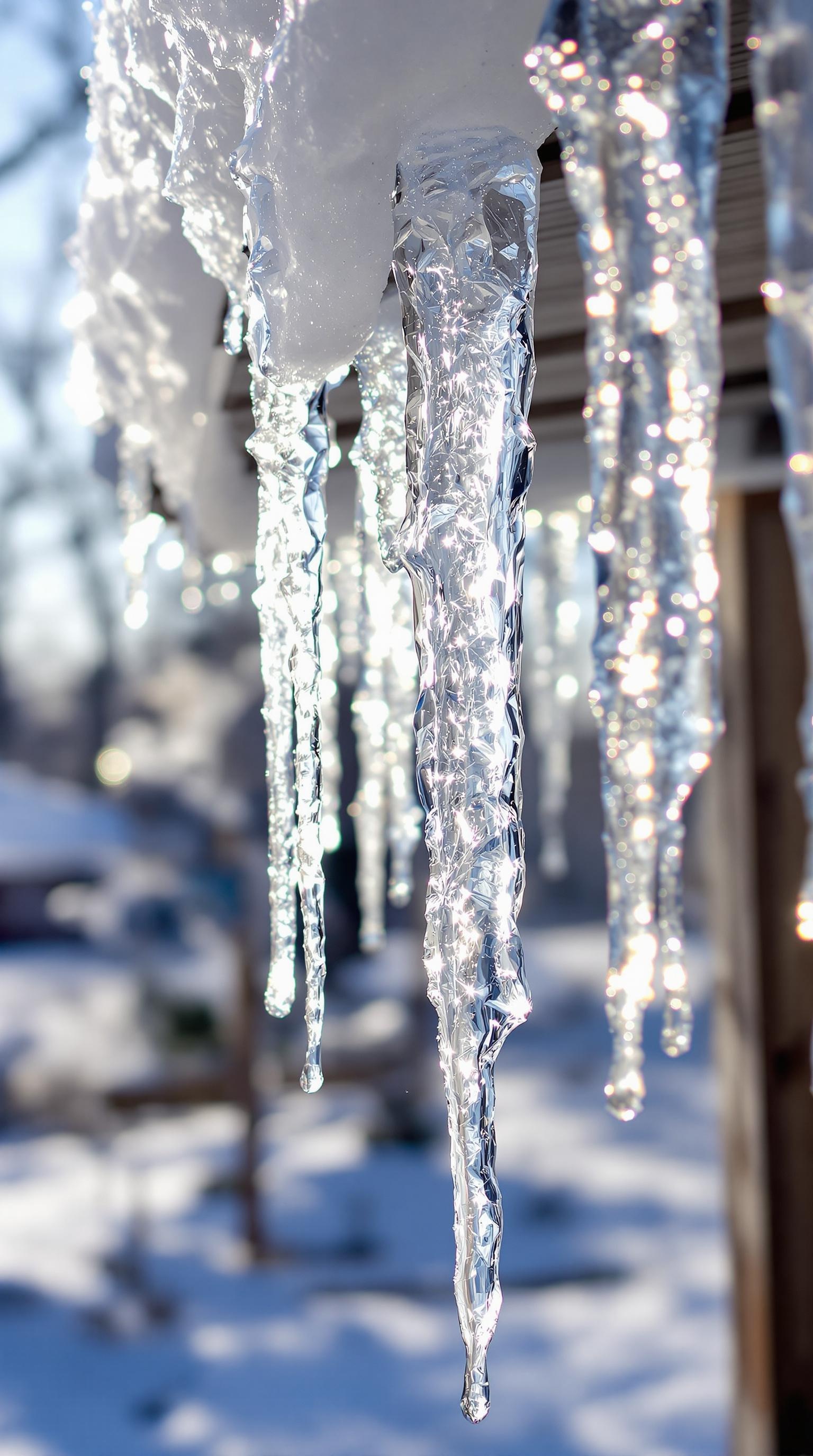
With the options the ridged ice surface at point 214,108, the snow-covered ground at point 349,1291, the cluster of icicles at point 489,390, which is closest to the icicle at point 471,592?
the cluster of icicles at point 489,390

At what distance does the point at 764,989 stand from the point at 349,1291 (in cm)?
315

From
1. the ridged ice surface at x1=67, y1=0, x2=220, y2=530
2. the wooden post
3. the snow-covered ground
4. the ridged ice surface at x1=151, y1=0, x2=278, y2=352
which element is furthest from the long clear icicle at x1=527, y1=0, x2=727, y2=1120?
the snow-covered ground

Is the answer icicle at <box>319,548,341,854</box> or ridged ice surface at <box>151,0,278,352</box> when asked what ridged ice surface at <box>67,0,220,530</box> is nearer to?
ridged ice surface at <box>151,0,278,352</box>

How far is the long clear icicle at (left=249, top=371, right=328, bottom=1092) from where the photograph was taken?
0.66m

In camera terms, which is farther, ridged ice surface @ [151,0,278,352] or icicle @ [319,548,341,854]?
icicle @ [319,548,341,854]

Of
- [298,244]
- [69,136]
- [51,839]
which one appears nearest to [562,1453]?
[298,244]

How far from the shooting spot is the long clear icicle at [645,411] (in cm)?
40

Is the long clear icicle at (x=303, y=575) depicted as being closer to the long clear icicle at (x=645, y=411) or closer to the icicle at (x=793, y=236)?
the long clear icicle at (x=645, y=411)

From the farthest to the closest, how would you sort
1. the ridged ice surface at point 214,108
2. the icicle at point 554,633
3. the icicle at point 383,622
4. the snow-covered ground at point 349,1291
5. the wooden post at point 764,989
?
1. the snow-covered ground at point 349,1291
2. the icicle at point 554,633
3. the wooden post at point 764,989
4. the icicle at point 383,622
5. the ridged ice surface at point 214,108

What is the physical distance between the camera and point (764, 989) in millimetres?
1770

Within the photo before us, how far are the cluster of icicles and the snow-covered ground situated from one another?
9.91 ft

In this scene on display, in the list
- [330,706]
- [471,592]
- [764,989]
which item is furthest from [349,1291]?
[471,592]

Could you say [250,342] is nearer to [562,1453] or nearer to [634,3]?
[634,3]

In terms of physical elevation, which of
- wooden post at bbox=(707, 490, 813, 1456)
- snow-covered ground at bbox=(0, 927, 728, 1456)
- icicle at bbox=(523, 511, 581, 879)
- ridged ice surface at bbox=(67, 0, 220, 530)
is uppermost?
icicle at bbox=(523, 511, 581, 879)
